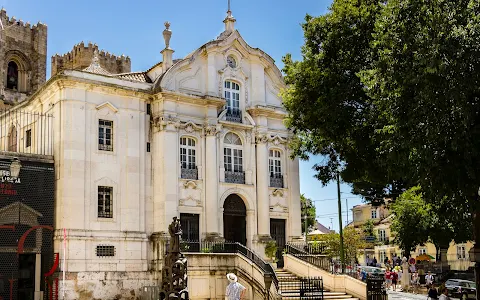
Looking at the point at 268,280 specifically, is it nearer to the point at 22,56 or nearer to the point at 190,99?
the point at 190,99

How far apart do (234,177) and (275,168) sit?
114 inches

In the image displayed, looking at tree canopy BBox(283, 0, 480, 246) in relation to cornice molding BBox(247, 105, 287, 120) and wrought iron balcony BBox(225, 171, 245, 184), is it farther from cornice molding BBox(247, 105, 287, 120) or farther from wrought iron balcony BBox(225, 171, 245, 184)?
cornice molding BBox(247, 105, 287, 120)

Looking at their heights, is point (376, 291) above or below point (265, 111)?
below

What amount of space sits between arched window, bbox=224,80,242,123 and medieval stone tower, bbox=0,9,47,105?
100 ft

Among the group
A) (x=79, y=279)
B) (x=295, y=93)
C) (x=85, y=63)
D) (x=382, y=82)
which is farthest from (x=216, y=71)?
(x=85, y=63)

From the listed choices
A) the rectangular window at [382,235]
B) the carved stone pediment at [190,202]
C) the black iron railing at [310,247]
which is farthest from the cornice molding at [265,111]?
the rectangular window at [382,235]

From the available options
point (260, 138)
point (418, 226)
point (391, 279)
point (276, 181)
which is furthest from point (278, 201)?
point (418, 226)

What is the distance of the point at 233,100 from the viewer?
114 feet

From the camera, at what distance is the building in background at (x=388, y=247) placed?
56.0 meters

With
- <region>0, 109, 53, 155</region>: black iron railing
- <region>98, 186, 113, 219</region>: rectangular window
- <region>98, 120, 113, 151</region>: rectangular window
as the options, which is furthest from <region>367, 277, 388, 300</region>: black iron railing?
<region>0, 109, 53, 155</region>: black iron railing

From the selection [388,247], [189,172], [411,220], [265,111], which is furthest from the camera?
[388,247]

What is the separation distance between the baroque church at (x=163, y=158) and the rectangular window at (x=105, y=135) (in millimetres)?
56

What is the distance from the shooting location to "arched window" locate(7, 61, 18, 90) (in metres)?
60.0

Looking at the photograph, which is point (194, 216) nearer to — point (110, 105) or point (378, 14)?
point (110, 105)
